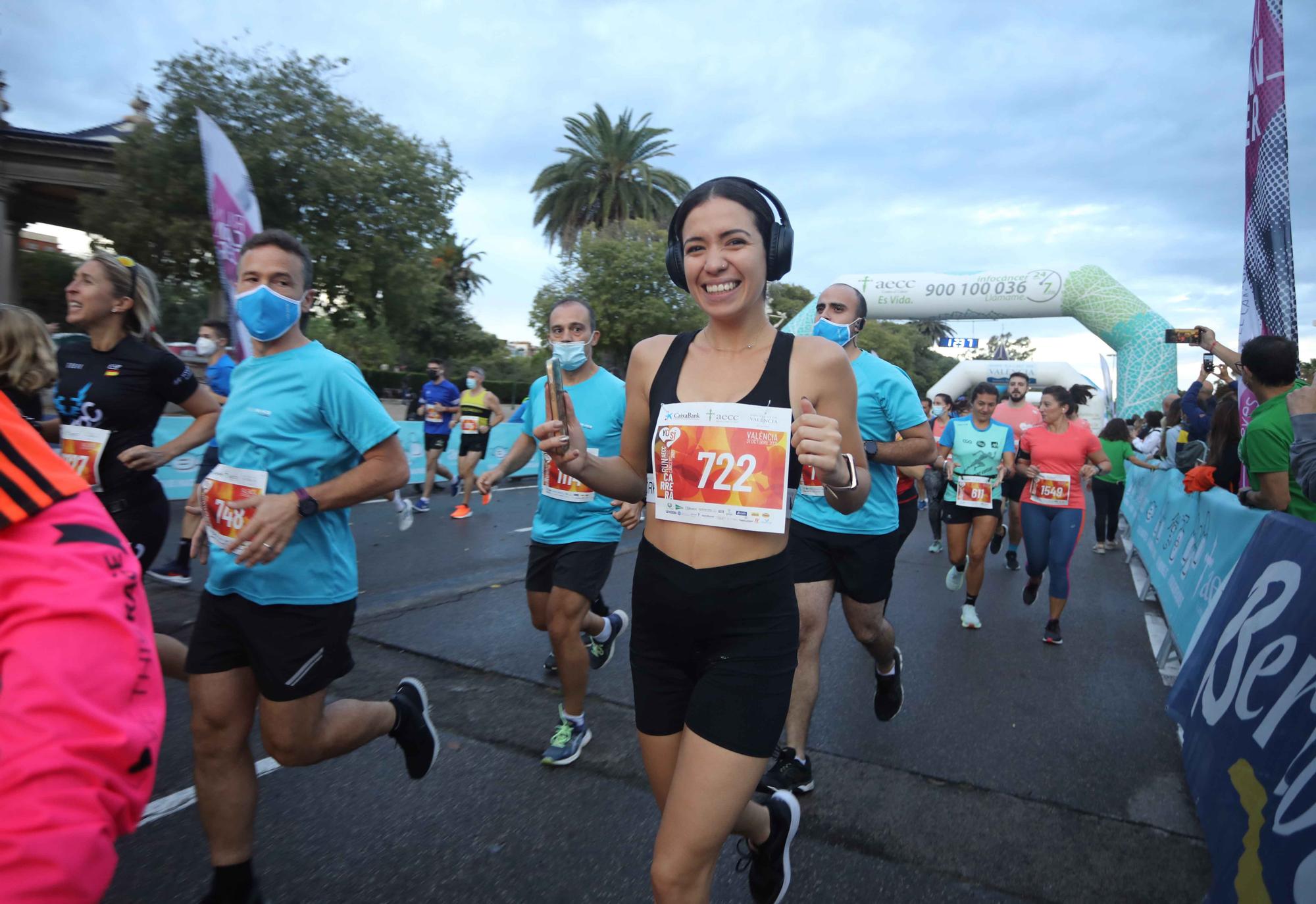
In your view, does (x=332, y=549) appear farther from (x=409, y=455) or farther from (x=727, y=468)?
(x=409, y=455)

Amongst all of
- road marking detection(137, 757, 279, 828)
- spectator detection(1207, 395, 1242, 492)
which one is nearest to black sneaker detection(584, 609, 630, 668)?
road marking detection(137, 757, 279, 828)

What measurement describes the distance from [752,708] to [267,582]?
149 centimetres

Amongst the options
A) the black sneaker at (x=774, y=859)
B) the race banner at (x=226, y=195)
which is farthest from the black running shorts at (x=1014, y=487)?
the race banner at (x=226, y=195)

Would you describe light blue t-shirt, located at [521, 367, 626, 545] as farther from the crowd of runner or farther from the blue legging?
the blue legging

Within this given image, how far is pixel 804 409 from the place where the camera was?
6.42 feet

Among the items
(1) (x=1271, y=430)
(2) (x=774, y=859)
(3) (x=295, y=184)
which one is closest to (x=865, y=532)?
(2) (x=774, y=859)

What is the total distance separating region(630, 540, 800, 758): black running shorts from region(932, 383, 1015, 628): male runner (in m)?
4.83

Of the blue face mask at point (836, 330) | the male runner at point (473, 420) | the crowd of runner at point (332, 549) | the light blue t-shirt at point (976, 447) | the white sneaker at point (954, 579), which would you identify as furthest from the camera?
the male runner at point (473, 420)

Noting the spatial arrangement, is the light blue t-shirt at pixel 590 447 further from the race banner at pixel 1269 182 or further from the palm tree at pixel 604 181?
the palm tree at pixel 604 181

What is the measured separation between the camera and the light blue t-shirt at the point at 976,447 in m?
6.95

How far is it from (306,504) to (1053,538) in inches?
224

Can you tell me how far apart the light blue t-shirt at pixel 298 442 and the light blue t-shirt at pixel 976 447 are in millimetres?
5599

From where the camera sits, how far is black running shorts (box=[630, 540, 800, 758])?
2031 millimetres

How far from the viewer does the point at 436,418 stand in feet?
39.2
